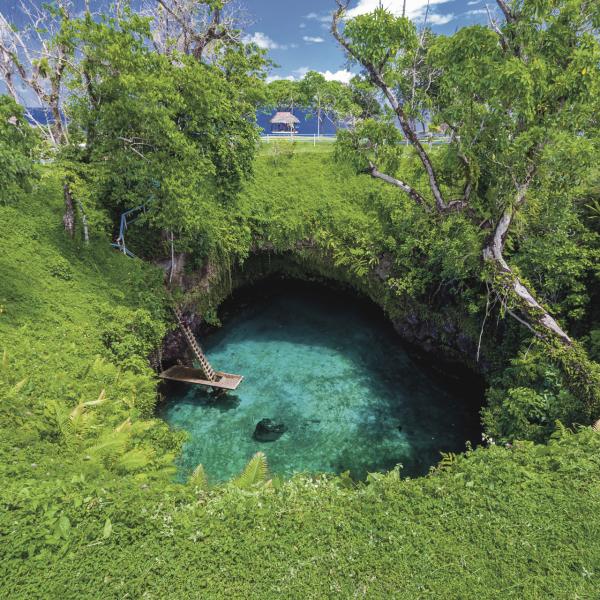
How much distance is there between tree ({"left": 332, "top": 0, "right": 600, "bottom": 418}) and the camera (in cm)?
Answer: 928

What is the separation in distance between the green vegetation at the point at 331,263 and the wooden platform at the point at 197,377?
7.46ft

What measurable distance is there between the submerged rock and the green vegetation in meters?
2.68

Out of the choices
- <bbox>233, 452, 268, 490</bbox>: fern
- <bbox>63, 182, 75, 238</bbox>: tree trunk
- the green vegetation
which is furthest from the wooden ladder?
<bbox>233, 452, 268, 490</bbox>: fern

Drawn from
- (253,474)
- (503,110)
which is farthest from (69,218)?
(503,110)

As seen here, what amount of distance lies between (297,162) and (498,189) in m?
20.4

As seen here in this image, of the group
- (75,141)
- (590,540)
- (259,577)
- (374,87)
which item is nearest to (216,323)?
(75,141)

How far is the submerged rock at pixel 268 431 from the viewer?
14.5m

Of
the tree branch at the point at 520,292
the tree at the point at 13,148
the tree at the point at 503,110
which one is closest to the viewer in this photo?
the tree at the point at 503,110

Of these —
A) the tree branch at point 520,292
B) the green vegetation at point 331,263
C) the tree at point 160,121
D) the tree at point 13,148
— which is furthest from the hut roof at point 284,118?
the tree branch at point 520,292

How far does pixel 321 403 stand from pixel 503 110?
42.8 feet

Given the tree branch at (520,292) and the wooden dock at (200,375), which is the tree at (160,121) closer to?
the wooden dock at (200,375)

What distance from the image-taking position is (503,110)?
10.0m

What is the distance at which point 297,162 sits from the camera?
29172 mm

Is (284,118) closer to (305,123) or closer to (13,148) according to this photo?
(13,148)
